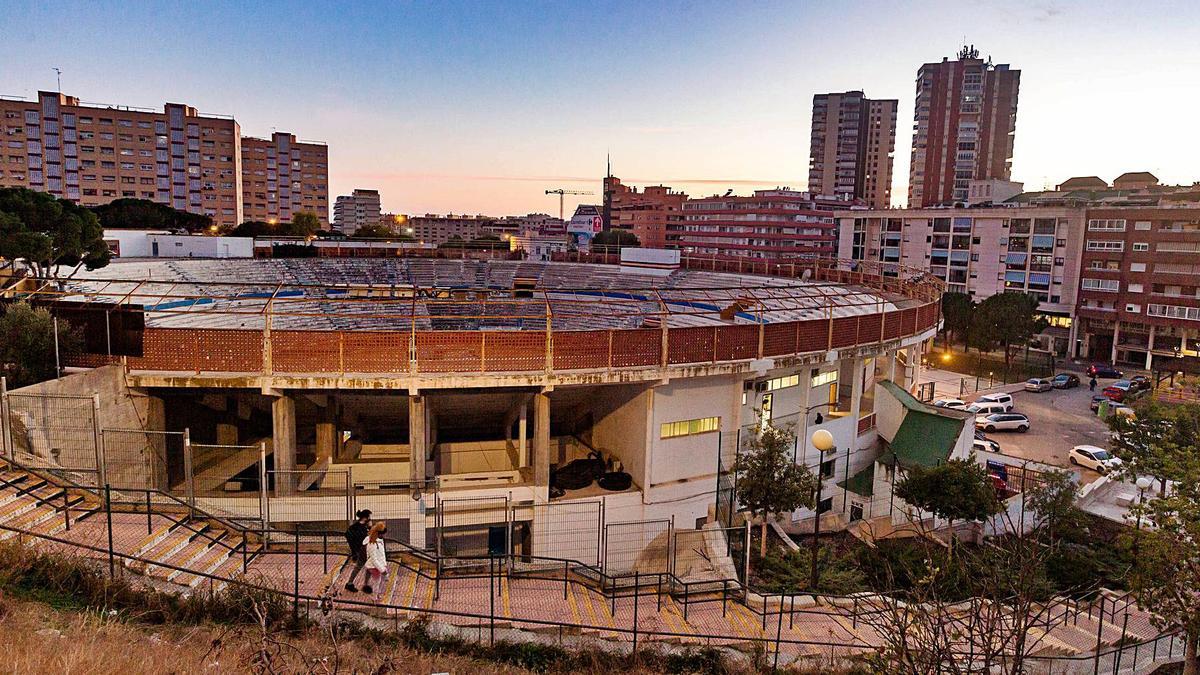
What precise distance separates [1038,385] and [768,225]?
2632 inches

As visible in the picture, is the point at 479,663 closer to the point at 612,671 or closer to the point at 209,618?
the point at 612,671

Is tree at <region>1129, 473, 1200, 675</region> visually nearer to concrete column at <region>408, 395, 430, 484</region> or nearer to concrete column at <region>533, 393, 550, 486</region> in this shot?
concrete column at <region>533, 393, 550, 486</region>

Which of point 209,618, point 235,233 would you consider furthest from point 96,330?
point 235,233

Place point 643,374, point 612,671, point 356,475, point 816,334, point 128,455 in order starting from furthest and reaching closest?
point 816,334
point 356,475
point 643,374
point 128,455
point 612,671

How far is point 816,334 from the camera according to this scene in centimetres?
2045

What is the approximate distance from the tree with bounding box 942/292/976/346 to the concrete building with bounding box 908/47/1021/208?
7393 cm

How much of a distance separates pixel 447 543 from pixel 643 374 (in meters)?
6.65

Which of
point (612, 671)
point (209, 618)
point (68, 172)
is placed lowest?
point (612, 671)

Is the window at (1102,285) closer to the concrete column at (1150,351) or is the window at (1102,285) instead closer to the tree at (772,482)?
the concrete column at (1150,351)

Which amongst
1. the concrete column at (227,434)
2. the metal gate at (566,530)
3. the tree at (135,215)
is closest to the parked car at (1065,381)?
the metal gate at (566,530)

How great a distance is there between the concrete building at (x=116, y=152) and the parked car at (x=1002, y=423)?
11702 cm

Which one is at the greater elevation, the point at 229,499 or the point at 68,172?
the point at 68,172

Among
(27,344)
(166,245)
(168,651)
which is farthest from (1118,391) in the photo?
(166,245)

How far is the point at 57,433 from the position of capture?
46.4 ft
